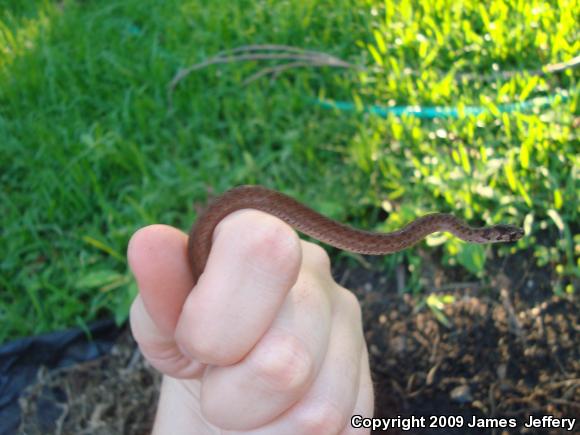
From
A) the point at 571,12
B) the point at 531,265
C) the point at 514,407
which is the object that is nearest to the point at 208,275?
the point at 514,407

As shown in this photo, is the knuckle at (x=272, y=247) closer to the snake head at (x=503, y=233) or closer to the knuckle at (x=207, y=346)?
the knuckle at (x=207, y=346)

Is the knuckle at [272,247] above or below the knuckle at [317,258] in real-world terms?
above

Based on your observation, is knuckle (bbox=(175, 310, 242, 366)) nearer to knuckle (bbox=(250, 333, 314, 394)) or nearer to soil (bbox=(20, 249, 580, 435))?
knuckle (bbox=(250, 333, 314, 394))

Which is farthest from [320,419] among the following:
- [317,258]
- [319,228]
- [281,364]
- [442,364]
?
[442,364]

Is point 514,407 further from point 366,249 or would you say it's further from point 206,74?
point 206,74

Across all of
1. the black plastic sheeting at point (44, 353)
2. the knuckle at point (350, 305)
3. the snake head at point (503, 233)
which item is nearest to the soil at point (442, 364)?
the black plastic sheeting at point (44, 353)

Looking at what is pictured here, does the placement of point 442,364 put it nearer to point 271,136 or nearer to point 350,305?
point 350,305

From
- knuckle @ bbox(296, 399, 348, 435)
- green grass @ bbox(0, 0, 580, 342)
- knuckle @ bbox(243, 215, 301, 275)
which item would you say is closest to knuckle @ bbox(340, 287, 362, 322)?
knuckle @ bbox(296, 399, 348, 435)
